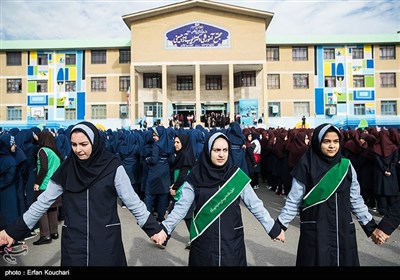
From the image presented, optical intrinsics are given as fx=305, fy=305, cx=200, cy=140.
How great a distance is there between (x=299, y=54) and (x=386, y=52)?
8.00 meters

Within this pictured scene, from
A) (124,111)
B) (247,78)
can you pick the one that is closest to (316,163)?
(247,78)

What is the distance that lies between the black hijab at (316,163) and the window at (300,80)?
2745 cm

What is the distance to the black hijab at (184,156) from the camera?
200 inches

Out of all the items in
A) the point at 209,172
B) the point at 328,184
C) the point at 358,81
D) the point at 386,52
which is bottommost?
the point at 328,184

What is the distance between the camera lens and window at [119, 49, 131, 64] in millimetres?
28781

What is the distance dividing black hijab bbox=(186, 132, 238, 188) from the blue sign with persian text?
24.6 meters

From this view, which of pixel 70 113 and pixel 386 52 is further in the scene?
pixel 70 113

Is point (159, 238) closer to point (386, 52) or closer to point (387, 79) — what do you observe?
point (387, 79)

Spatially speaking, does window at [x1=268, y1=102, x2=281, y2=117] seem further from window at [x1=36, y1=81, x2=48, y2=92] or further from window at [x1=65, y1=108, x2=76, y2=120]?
window at [x1=36, y1=81, x2=48, y2=92]

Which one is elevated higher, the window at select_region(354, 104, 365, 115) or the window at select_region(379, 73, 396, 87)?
the window at select_region(379, 73, 396, 87)

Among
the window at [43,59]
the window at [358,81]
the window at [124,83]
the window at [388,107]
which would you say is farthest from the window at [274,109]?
the window at [43,59]

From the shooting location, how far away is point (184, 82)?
29.5m

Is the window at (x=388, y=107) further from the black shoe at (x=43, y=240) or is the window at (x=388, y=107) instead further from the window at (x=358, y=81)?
the black shoe at (x=43, y=240)

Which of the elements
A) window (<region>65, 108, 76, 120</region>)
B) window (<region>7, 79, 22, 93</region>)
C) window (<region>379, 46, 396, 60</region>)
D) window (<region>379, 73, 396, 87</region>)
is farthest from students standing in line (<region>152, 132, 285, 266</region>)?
window (<region>7, 79, 22, 93</region>)
